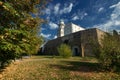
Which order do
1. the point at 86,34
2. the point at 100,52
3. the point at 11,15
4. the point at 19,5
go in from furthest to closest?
the point at 86,34 < the point at 100,52 < the point at 19,5 < the point at 11,15

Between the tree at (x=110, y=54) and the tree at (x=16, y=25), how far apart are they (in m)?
5.31

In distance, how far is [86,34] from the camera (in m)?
34.7

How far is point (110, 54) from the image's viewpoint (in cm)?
1059

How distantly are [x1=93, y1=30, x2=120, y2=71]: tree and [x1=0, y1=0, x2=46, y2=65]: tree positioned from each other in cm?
531

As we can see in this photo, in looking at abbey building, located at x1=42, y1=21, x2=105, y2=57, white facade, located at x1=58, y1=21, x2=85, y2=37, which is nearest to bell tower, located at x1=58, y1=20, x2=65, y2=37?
white facade, located at x1=58, y1=21, x2=85, y2=37

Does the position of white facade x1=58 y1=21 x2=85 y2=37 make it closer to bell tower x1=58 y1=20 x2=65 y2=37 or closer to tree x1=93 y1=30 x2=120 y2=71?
bell tower x1=58 y1=20 x2=65 y2=37

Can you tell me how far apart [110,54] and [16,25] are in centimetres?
719

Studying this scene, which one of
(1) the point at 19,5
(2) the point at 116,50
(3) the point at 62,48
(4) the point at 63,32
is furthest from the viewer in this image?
(4) the point at 63,32

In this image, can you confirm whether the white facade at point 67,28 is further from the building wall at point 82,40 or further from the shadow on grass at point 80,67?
the shadow on grass at point 80,67

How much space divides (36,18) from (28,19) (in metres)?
0.70

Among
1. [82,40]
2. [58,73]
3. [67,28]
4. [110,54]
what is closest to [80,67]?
[110,54]

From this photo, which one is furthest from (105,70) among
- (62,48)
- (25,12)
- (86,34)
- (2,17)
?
(86,34)

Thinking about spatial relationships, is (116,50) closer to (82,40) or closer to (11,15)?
(11,15)

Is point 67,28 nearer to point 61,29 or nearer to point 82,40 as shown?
point 61,29
